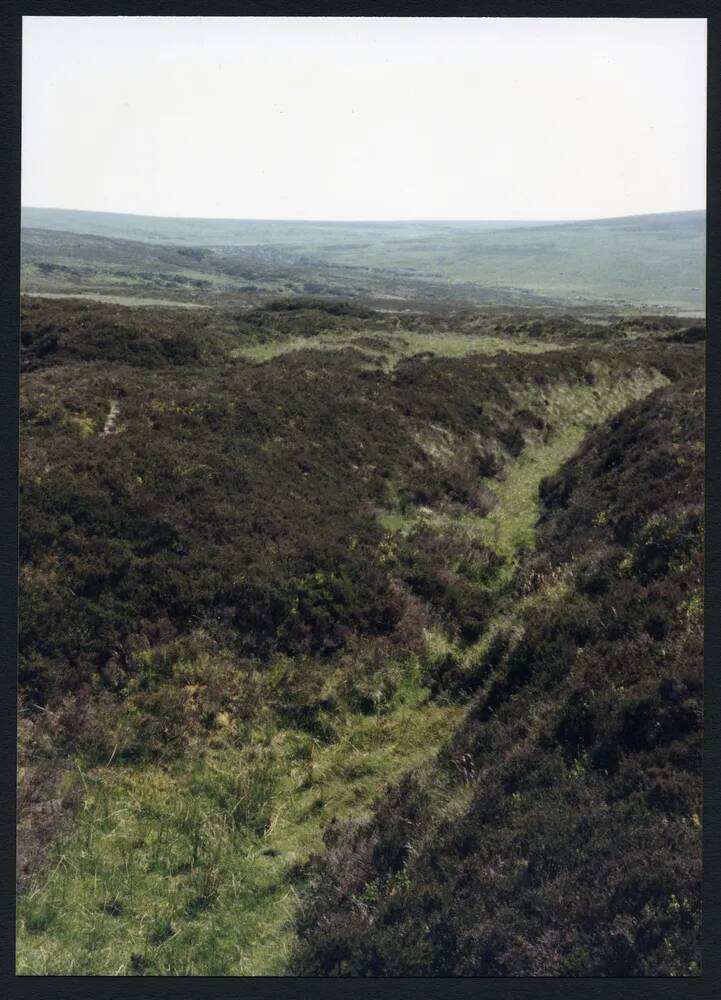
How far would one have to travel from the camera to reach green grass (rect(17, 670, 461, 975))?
7926 mm

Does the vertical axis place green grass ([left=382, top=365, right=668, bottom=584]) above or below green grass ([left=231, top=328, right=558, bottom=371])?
below

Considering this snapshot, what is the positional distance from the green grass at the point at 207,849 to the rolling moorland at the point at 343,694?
0.12ft

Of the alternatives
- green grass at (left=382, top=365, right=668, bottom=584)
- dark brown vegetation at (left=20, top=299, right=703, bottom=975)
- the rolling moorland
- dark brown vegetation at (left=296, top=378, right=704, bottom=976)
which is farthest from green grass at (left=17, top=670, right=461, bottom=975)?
green grass at (left=382, top=365, right=668, bottom=584)

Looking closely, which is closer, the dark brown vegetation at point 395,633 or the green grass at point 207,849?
the dark brown vegetation at point 395,633

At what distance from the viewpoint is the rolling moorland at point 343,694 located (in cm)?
735

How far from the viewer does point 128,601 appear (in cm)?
Answer: 1269

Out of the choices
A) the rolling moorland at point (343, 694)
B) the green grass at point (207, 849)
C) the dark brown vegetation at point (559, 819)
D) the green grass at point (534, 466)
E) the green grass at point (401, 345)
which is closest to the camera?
the dark brown vegetation at point (559, 819)

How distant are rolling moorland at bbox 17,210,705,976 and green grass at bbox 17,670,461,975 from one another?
1.4 inches

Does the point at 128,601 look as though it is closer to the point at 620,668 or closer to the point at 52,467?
the point at 52,467

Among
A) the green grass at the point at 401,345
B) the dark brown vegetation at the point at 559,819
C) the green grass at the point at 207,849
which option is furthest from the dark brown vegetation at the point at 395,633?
the green grass at the point at 401,345

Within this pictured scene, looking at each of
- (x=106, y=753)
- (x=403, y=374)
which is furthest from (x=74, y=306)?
(x=106, y=753)

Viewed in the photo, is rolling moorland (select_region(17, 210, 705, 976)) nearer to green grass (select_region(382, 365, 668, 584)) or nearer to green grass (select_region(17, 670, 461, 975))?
green grass (select_region(17, 670, 461, 975))

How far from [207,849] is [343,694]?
358 centimetres

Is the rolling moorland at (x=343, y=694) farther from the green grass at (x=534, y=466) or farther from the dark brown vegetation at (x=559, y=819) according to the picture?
the green grass at (x=534, y=466)
